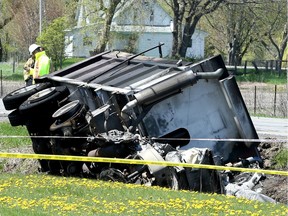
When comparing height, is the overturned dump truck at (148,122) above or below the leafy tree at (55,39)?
above

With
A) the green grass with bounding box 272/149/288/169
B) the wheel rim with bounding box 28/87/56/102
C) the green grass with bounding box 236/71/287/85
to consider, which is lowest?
the green grass with bounding box 236/71/287/85

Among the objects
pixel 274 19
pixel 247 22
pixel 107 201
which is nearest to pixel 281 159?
pixel 107 201

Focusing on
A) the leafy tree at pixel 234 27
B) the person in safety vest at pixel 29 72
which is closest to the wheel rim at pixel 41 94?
the person in safety vest at pixel 29 72

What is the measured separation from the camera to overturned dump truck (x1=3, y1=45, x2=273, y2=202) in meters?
11.8

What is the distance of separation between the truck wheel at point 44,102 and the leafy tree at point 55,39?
3149 cm

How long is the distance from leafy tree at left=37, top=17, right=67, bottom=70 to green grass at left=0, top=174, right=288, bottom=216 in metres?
35.4

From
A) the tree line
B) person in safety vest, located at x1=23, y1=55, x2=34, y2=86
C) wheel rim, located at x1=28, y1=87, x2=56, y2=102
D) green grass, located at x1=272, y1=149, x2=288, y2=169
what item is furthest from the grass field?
the tree line

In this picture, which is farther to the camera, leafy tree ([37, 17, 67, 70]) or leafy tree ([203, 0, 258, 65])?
leafy tree ([203, 0, 258, 65])

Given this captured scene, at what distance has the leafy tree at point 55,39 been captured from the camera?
45500 millimetres

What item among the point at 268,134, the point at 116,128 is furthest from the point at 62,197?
the point at 268,134

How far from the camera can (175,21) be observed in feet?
152

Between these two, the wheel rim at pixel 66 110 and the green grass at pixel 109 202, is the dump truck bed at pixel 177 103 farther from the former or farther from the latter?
the green grass at pixel 109 202

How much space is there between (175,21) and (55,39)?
718 cm

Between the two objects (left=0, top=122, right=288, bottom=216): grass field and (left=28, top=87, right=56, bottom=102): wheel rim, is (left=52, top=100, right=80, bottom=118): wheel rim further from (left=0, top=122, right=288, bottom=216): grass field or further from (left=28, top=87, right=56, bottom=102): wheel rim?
(left=0, top=122, right=288, bottom=216): grass field
